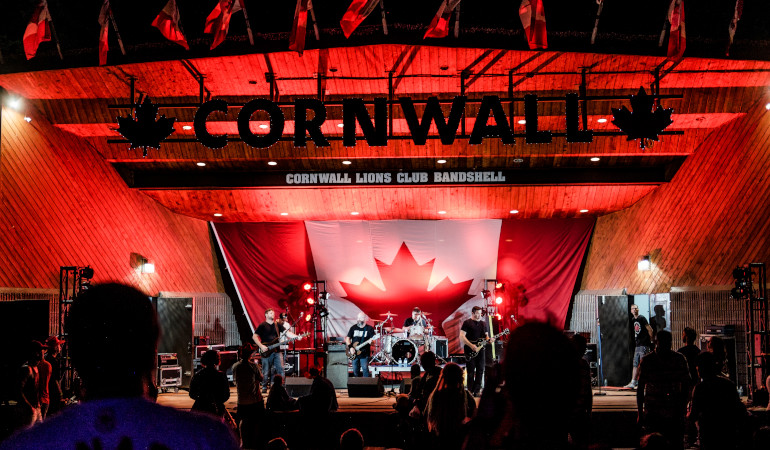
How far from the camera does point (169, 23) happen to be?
8.95 m

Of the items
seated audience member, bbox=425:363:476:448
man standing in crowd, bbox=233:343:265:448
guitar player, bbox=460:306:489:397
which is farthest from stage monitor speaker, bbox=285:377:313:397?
seated audience member, bbox=425:363:476:448

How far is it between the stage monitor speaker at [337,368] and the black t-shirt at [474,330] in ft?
9.11

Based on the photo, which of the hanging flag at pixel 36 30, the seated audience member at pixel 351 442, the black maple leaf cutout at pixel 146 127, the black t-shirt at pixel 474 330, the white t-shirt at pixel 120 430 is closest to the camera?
the white t-shirt at pixel 120 430

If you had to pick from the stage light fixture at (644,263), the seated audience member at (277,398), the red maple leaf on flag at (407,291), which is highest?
the stage light fixture at (644,263)

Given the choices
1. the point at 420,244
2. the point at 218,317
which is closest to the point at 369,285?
the point at 420,244

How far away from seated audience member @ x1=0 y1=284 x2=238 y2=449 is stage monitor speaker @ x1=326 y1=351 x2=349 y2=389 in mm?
13051

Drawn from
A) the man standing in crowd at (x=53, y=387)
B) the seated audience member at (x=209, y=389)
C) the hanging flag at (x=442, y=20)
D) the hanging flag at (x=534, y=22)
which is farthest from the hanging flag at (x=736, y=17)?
the man standing in crowd at (x=53, y=387)

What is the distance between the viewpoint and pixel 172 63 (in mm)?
10391

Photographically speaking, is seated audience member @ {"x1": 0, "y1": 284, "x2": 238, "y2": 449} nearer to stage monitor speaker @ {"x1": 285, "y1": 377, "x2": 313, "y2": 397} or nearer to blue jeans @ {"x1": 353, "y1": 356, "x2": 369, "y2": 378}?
stage monitor speaker @ {"x1": 285, "y1": 377, "x2": 313, "y2": 397}

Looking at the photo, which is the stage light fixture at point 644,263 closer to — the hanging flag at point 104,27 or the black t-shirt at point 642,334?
the black t-shirt at point 642,334

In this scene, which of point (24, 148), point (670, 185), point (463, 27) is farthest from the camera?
point (670, 185)

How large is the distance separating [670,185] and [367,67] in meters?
7.57

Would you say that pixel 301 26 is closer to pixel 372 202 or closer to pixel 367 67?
pixel 367 67

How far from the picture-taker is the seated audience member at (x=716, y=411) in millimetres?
5598
